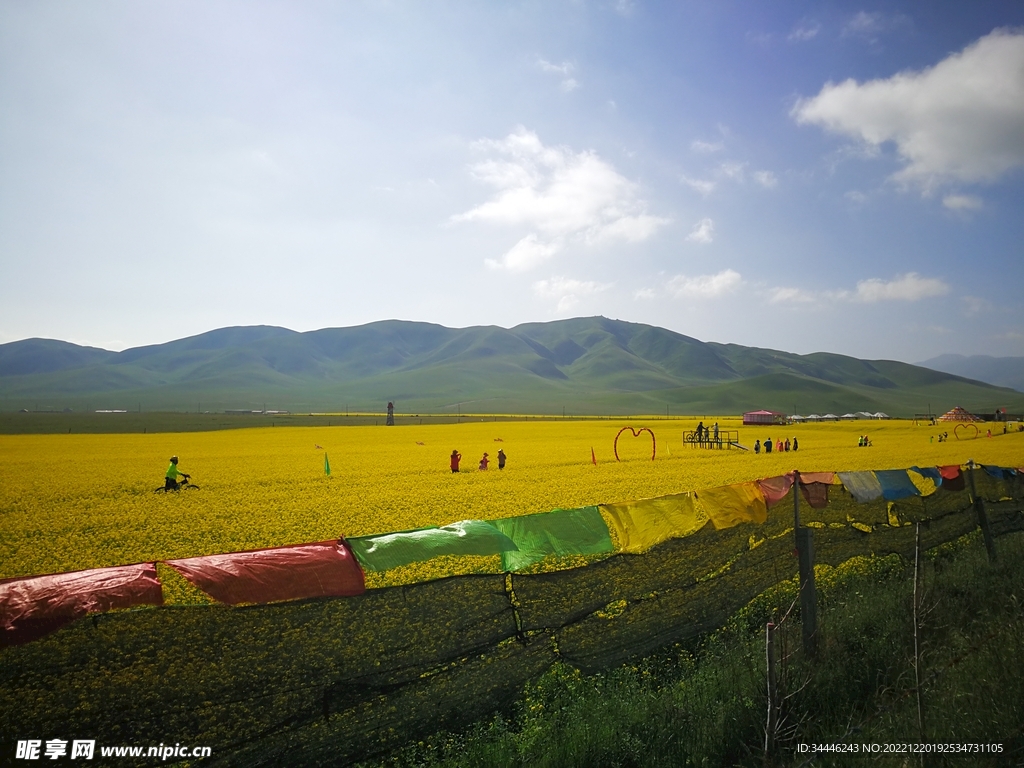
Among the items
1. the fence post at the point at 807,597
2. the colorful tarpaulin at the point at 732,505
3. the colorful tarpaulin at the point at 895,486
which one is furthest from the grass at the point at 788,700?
the colorful tarpaulin at the point at 895,486

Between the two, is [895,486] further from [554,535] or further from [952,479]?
[554,535]

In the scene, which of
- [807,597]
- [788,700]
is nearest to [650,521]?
[807,597]

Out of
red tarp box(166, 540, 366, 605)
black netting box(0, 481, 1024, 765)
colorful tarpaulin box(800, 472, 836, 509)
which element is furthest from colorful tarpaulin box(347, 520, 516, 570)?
colorful tarpaulin box(800, 472, 836, 509)

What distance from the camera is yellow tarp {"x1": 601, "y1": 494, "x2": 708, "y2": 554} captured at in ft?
24.0

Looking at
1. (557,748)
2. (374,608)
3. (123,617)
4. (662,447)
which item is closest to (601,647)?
(557,748)

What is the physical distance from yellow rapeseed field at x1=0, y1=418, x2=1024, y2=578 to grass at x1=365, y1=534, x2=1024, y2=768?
992 cm

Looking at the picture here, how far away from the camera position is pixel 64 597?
13.8 ft

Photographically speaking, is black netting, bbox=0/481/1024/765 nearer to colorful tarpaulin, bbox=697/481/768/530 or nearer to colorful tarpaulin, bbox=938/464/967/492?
colorful tarpaulin, bbox=697/481/768/530

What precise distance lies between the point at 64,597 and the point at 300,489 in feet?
66.3

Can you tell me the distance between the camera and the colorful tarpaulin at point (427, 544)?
555 cm

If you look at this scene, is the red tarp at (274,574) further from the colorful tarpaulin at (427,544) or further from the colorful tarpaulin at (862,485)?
the colorful tarpaulin at (862,485)

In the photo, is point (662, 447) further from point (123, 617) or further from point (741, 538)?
point (123, 617)

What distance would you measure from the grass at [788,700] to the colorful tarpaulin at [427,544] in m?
1.46

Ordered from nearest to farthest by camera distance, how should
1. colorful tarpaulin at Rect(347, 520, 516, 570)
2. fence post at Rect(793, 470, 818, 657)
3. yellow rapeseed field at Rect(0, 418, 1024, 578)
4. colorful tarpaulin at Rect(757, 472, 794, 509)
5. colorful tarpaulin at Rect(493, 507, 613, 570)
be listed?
colorful tarpaulin at Rect(347, 520, 516, 570) → fence post at Rect(793, 470, 818, 657) → colorful tarpaulin at Rect(493, 507, 613, 570) → colorful tarpaulin at Rect(757, 472, 794, 509) → yellow rapeseed field at Rect(0, 418, 1024, 578)
